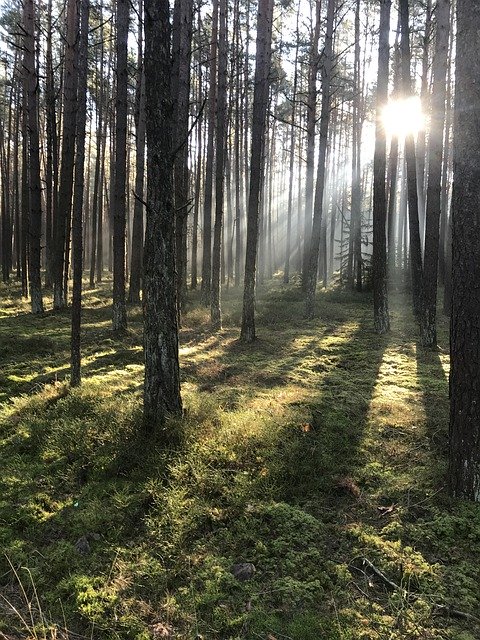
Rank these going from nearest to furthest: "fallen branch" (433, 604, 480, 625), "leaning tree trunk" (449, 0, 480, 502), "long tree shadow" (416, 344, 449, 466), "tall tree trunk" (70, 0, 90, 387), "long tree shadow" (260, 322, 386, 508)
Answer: "fallen branch" (433, 604, 480, 625), "leaning tree trunk" (449, 0, 480, 502), "long tree shadow" (260, 322, 386, 508), "long tree shadow" (416, 344, 449, 466), "tall tree trunk" (70, 0, 90, 387)

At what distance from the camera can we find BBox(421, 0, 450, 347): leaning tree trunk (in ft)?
32.6

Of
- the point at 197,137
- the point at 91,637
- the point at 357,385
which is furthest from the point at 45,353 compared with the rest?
the point at 197,137

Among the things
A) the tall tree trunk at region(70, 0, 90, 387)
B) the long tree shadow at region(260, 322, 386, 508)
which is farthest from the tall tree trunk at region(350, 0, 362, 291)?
the tall tree trunk at region(70, 0, 90, 387)

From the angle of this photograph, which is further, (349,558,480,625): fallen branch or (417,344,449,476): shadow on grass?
(417,344,449,476): shadow on grass

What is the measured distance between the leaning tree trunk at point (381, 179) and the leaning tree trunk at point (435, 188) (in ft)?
4.10

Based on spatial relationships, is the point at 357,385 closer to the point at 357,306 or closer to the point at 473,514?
the point at 473,514

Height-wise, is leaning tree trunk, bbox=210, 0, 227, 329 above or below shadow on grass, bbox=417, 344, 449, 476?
above

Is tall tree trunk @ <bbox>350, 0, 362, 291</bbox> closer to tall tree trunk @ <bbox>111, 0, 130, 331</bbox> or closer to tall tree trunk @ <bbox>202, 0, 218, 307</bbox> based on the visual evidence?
tall tree trunk @ <bbox>202, 0, 218, 307</bbox>

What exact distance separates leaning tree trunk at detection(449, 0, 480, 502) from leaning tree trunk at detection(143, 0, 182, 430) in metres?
3.00

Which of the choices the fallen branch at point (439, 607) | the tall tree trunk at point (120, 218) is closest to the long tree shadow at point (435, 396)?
the fallen branch at point (439, 607)

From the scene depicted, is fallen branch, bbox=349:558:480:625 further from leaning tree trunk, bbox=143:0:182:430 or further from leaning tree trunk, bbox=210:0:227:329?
leaning tree trunk, bbox=210:0:227:329

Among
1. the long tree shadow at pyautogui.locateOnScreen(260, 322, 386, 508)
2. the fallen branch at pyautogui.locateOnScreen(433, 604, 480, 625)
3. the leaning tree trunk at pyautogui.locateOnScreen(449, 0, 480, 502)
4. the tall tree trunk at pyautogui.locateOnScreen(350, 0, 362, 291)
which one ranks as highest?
the tall tree trunk at pyautogui.locateOnScreen(350, 0, 362, 291)

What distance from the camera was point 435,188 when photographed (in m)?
10.2

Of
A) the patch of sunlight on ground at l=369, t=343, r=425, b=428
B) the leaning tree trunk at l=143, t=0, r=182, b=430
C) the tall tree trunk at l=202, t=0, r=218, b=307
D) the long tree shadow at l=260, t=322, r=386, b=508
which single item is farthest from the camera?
the tall tree trunk at l=202, t=0, r=218, b=307
